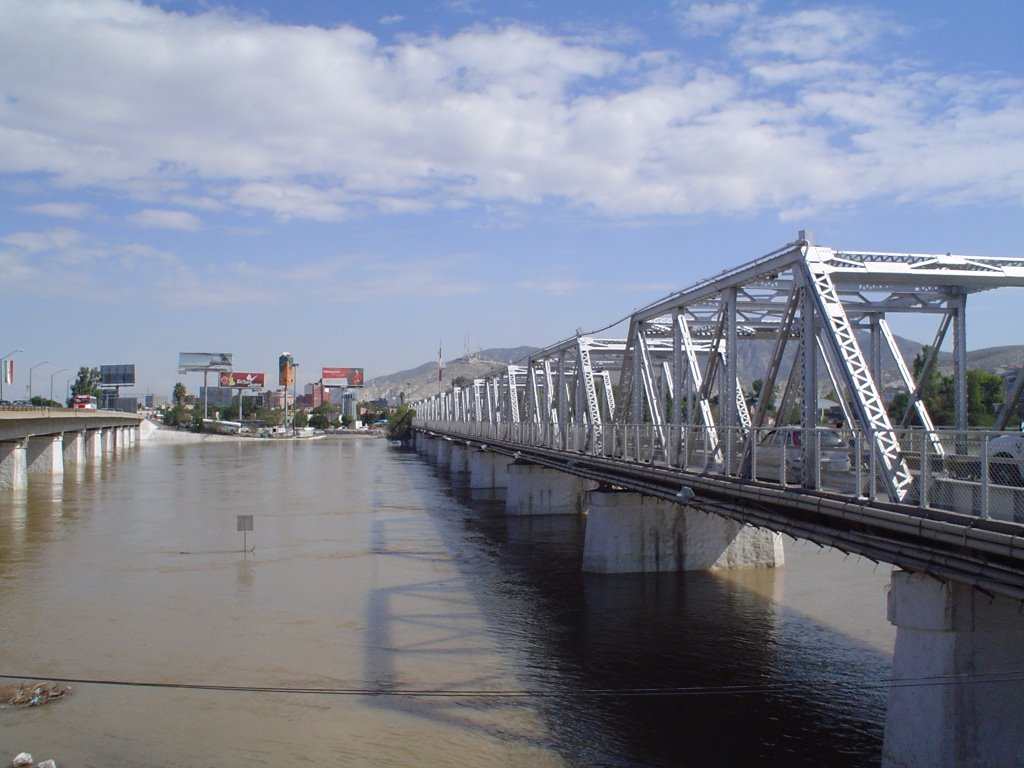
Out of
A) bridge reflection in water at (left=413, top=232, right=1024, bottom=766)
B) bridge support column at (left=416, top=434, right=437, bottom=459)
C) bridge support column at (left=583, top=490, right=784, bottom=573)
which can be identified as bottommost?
bridge support column at (left=416, top=434, right=437, bottom=459)

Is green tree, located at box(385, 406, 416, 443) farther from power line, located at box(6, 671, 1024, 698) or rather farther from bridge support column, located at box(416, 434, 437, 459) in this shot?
power line, located at box(6, 671, 1024, 698)

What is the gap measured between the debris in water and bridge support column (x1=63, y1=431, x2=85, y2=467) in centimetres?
7335

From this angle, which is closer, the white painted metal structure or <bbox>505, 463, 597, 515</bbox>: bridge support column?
the white painted metal structure

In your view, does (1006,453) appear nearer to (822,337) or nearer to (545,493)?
(822,337)

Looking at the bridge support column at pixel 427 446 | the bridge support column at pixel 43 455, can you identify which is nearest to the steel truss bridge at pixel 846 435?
the bridge support column at pixel 43 455

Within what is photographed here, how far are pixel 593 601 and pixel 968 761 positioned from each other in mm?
13811

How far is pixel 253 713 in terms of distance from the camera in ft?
50.9

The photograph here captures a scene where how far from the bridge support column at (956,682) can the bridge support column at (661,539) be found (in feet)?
49.7

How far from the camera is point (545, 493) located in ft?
145

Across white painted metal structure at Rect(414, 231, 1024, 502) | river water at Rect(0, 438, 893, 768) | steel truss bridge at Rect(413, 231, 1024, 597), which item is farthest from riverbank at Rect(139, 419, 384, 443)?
white painted metal structure at Rect(414, 231, 1024, 502)

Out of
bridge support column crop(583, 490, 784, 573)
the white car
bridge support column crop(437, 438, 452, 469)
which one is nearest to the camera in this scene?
the white car

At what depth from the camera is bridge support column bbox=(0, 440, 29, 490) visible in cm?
5659

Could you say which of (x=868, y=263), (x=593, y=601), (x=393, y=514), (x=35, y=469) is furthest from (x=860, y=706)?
(x=35, y=469)

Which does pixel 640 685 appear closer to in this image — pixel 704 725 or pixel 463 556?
pixel 704 725
